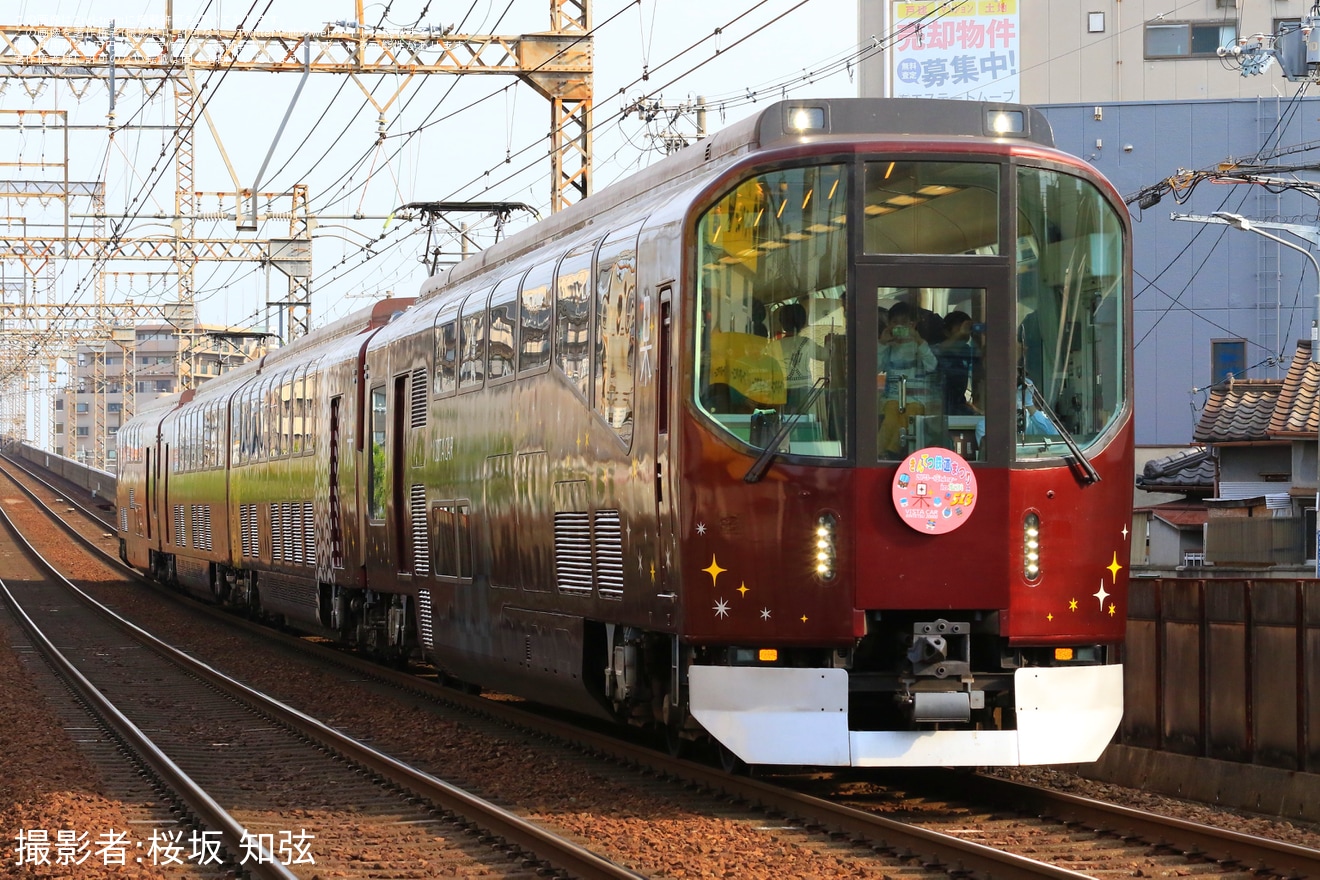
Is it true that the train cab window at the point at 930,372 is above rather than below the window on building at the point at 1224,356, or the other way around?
below

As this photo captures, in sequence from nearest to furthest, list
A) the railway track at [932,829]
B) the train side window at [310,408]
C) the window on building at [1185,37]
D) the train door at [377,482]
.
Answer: the railway track at [932,829]
the train door at [377,482]
the train side window at [310,408]
the window on building at [1185,37]

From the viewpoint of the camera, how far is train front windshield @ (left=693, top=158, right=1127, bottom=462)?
8.92 metres

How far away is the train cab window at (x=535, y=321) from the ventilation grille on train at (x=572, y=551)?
1.07 m

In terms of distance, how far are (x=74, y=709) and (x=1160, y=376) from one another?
29.7 m

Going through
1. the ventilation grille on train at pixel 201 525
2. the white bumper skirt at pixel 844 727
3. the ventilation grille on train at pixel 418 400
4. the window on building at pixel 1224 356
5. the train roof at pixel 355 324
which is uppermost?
the window on building at pixel 1224 356

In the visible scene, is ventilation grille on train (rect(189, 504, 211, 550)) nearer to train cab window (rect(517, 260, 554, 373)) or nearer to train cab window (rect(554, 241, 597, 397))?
train cab window (rect(517, 260, 554, 373))

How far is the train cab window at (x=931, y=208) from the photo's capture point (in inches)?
356

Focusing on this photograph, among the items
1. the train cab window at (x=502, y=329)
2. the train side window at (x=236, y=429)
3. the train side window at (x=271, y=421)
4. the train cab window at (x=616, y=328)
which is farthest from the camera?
the train side window at (x=236, y=429)

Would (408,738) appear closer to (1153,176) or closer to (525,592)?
(525,592)

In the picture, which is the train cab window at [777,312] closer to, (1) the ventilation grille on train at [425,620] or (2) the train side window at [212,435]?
(1) the ventilation grille on train at [425,620]

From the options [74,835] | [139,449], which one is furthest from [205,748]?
[139,449]

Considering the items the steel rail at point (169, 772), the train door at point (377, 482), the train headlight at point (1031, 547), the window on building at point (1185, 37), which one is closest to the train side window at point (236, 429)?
the steel rail at point (169, 772)

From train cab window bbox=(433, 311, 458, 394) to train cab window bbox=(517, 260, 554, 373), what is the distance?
1727 mm

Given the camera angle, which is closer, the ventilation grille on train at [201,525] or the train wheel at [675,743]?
the train wheel at [675,743]
